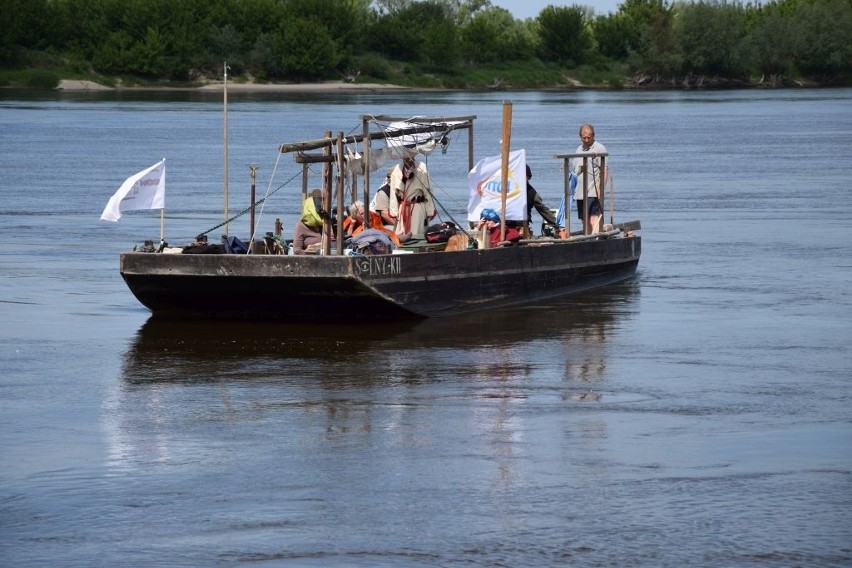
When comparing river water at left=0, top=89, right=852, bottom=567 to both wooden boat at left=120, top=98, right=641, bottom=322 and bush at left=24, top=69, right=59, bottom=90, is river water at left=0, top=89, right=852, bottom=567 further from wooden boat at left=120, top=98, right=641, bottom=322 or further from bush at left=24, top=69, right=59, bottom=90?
bush at left=24, top=69, right=59, bottom=90

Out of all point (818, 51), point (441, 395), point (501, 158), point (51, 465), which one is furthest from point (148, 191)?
point (818, 51)

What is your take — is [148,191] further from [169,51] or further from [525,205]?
[169,51]

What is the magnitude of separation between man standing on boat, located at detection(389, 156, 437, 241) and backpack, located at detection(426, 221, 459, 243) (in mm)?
84

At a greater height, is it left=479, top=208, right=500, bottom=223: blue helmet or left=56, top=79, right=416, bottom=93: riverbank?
left=56, top=79, right=416, bottom=93: riverbank


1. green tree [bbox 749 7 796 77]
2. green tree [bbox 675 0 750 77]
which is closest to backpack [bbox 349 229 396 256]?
green tree [bbox 675 0 750 77]

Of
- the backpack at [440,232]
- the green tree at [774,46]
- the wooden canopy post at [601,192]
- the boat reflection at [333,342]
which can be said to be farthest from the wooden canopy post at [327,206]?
the green tree at [774,46]

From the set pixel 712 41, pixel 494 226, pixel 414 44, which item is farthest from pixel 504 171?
pixel 712 41

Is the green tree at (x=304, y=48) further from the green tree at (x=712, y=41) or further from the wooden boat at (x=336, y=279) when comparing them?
the wooden boat at (x=336, y=279)

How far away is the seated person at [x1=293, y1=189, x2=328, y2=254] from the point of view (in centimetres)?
1769

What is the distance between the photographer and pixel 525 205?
1916 centimetres

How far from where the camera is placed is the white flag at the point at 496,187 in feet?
62.7

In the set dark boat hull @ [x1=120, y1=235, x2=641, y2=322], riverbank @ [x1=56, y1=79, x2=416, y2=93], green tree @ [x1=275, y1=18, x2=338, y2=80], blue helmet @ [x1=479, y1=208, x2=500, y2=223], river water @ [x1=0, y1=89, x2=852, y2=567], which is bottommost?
river water @ [x1=0, y1=89, x2=852, y2=567]

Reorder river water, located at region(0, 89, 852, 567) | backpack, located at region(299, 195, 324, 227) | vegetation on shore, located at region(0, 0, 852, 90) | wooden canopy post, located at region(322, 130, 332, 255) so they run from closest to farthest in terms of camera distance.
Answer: river water, located at region(0, 89, 852, 567) → wooden canopy post, located at region(322, 130, 332, 255) → backpack, located at region(299, 195, 324, 227) → vegetation on shore, located at region(0, 0, 852, 90)

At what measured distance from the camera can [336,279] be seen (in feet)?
54.8
